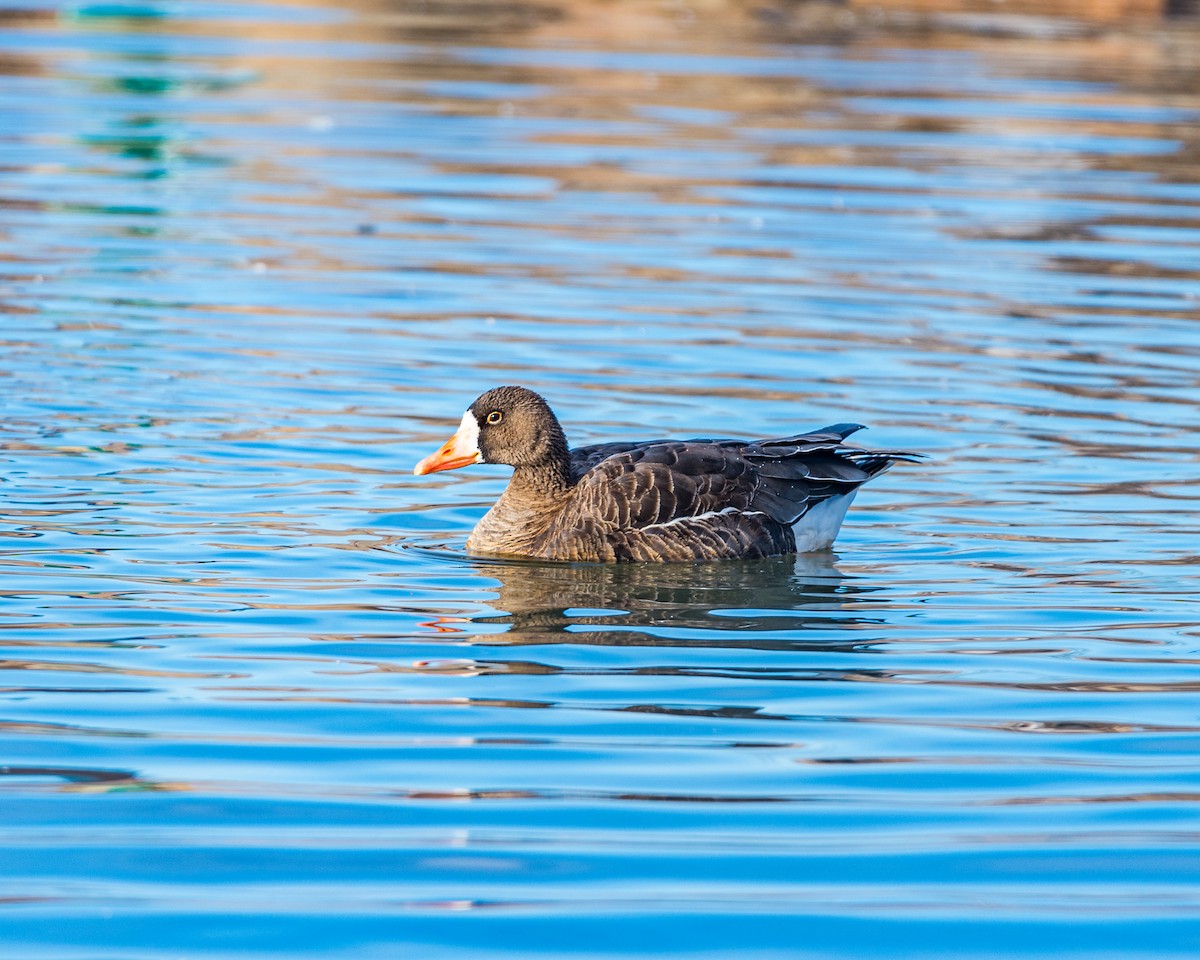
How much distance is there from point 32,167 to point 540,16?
18.0m

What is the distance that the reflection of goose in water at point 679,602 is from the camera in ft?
28.9

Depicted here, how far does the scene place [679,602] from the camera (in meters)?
9.53

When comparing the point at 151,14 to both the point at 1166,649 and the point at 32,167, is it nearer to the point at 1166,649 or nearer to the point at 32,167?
the point at 32,167

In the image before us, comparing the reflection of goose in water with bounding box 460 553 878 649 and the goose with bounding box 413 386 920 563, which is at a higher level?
the goose with bounding box 413 386 920 563

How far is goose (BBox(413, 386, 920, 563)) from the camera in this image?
10219 millimetres

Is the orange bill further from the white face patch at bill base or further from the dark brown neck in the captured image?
the dark brown neck

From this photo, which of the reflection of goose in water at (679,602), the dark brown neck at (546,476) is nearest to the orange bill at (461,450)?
the dark brown neck at (546,476)

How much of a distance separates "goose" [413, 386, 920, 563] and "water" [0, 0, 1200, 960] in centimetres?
20

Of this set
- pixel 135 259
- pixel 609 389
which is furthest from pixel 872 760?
pixel 135 259

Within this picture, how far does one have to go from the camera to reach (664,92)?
30.2 meters

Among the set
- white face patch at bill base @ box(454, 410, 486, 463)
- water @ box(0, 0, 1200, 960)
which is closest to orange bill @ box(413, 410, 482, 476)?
white face patch at bill base @ box(454, 410, 486, 463)

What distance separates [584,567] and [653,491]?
53 centimetres

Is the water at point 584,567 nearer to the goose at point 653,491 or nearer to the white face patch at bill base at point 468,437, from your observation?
the goose at point 653,491

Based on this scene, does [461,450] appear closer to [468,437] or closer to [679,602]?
[468,437]
